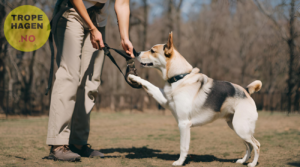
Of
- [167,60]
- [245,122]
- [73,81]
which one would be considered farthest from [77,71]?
[245,122]

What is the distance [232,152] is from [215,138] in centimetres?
131

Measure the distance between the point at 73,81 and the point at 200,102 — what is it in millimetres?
1473

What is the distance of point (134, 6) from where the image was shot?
1719 cm

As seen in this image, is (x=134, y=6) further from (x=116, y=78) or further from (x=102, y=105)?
(x=116, y=78)

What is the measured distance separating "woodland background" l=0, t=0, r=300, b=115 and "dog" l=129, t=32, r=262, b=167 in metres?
2.52

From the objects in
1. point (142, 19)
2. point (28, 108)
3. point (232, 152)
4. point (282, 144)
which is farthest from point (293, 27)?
point (142, 19)

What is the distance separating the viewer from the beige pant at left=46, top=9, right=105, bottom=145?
2934 millimetres

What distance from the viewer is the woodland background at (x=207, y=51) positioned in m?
8.70

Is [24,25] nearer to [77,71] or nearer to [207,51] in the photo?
[77,71]

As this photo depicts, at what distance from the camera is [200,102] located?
314cm

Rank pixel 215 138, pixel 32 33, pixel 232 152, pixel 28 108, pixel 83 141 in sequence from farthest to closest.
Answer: pixel 28 108, pixel 32 33, pixel 215 138, pixel 232 152, pixel 83 141

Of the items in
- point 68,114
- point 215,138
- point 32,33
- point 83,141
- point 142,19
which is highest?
point 142,19

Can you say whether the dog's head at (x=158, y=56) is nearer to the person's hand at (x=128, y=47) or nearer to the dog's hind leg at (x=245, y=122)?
the person's hand at (x=128, y=47)

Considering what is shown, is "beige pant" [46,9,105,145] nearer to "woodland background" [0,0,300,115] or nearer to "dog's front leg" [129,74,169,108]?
"dog's front leg" [129,74,169,108]
